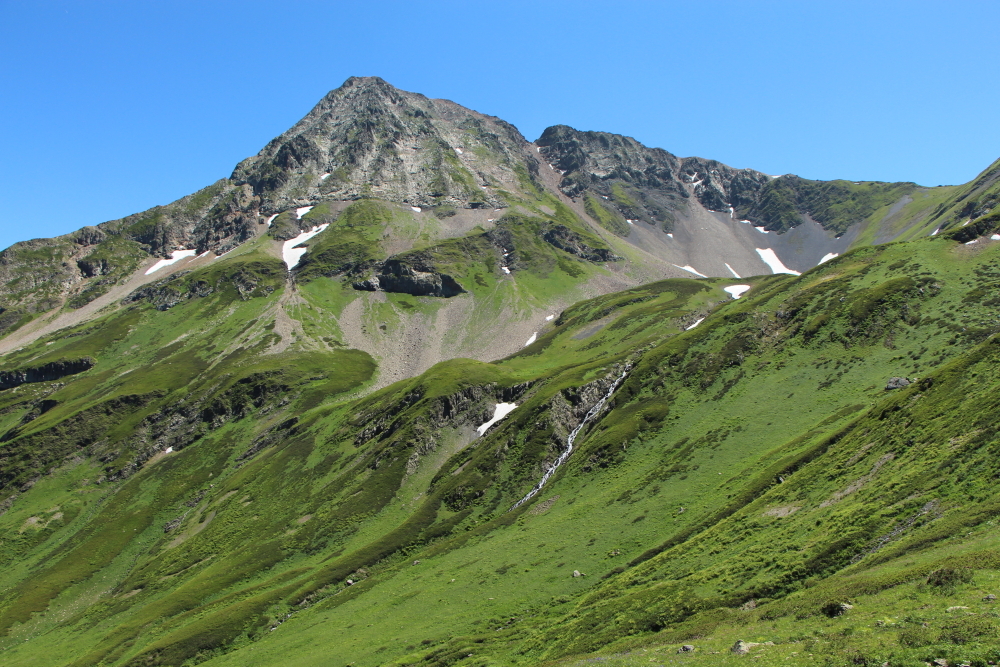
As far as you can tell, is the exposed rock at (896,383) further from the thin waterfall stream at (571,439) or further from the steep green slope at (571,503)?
the thin waterfall stream at (571,439)

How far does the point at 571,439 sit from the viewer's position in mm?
100250

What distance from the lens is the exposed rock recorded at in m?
70.5

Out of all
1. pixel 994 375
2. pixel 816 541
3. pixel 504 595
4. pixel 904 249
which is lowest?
pixel 504 595

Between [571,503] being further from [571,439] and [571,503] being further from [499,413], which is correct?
[499,413]

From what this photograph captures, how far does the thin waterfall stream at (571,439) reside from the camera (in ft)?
296

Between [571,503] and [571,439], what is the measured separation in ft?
68.2

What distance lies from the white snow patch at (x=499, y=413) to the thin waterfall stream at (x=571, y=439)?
21.8 metres

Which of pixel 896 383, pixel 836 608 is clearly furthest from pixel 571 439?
pixel 836 608

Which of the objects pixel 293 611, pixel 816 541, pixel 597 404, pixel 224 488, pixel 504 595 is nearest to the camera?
pixel 816 541

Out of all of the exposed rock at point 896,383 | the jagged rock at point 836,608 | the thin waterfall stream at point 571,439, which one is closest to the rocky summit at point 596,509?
the jagged rock at point 836,608

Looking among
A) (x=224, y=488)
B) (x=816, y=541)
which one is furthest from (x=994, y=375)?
(x=224, y=488)

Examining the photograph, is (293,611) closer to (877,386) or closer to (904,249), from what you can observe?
(877,386)

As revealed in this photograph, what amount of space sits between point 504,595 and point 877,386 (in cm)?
5460

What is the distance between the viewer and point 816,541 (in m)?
39.3
